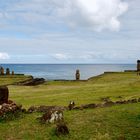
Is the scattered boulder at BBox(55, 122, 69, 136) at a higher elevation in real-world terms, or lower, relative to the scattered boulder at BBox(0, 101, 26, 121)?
lower

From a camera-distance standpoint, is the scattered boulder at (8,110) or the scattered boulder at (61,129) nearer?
the scattered boulder at (61,129)

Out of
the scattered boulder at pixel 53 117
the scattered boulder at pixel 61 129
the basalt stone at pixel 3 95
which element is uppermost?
the basalt stone at pixel 3 95

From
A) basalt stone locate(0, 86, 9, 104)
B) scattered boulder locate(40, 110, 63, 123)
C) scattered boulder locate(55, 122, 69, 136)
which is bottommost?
scattered boulder locate(55, 122, 69, 136)

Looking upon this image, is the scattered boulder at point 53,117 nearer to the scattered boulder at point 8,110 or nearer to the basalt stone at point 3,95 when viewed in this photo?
the scattered boulder at point 8,110

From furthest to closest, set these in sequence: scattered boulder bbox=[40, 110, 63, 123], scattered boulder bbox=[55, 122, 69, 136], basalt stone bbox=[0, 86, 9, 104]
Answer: basalt stone bbox=[0, 86, 9, 104] → scattered boulder bbox=[40, 110, 63, 123] → scattered boulder bbox=[55, 122, 69, 136]

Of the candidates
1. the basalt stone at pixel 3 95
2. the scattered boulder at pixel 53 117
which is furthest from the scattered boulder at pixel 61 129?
the basalt stone at pixel 3 95

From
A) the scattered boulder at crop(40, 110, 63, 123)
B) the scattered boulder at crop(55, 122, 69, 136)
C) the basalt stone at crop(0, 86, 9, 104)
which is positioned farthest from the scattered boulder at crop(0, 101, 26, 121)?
the scattered boulder at crop(55, 122, 69, 136)

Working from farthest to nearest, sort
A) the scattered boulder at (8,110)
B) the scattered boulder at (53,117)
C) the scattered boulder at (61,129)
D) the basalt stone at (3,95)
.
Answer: the basalt stone at (3,95), the scattered boulder at (8,110), the scattered boulder at (53,117), the scattered boulder at (61,129)

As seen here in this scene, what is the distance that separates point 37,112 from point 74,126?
5.43 metres

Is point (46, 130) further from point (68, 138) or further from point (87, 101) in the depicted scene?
point (87, 101)

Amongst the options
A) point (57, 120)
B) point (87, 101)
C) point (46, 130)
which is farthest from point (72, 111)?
point (87, 101)

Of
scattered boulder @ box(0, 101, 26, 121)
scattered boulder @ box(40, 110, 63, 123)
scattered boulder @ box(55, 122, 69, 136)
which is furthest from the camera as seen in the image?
scattered boulder @ box(0, 101, 26, 121)

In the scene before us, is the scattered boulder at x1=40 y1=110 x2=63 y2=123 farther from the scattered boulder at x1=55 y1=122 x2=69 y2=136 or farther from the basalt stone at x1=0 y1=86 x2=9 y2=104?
the basalt stone at x1=0 y1=86 x2=9 y2=104

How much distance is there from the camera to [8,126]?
2080 cm
